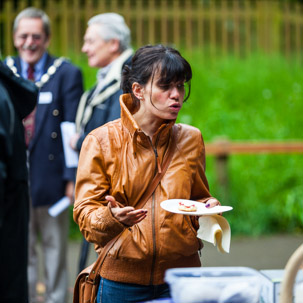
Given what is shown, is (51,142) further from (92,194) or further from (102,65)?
(92,194)

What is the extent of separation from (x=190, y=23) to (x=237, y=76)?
133 centimetres

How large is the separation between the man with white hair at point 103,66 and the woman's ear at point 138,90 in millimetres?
1252

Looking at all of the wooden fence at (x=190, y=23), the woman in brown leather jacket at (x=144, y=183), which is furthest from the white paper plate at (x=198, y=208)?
the wooden fence at (x=190, y=23)

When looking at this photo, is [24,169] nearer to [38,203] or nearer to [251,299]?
[251,299]

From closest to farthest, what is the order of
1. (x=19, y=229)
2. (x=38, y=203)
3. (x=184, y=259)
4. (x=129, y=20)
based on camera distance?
(x=19, y=229) < (x=184, y=259) < (x=38, y=203) < (x=129, y=20)

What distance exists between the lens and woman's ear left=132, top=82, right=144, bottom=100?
9.40 ft

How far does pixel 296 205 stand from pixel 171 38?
482 cm

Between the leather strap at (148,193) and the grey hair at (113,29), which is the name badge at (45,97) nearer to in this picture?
the grey hair at (113,29)

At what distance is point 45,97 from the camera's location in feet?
15.6

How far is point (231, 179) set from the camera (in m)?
7.98

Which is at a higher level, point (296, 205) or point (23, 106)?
point (23, 106)

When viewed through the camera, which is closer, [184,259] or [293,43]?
[184,259]

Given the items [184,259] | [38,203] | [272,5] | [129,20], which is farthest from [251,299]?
[272,5]

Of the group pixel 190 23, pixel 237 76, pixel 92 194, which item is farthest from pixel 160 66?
pixel 190 23
